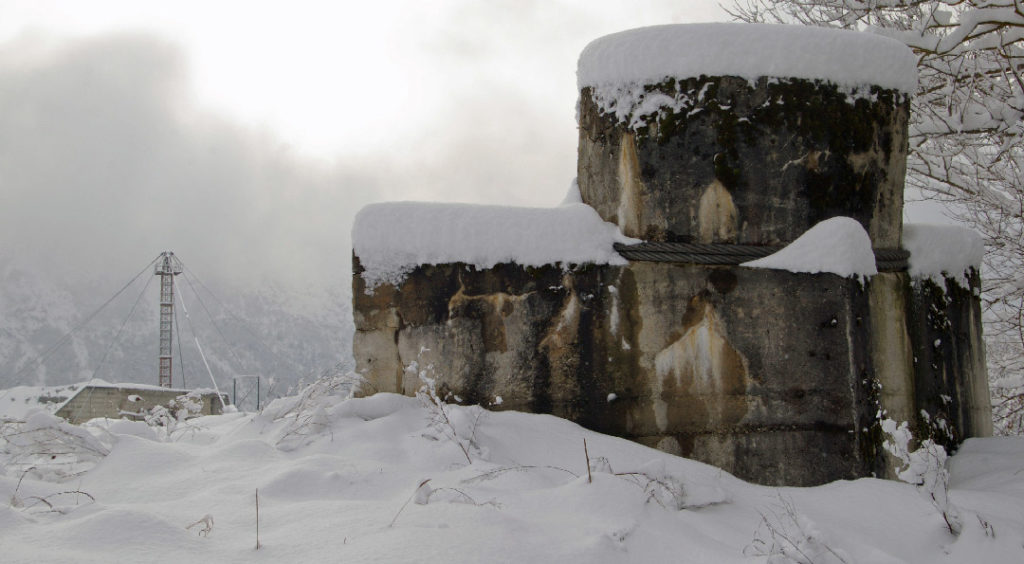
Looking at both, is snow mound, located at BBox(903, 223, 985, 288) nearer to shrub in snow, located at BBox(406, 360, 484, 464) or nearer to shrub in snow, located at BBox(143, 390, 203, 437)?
shrub in snow, located at BBox(406, 360, 484, 464)

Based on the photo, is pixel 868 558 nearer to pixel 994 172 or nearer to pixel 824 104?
pixel 824 104

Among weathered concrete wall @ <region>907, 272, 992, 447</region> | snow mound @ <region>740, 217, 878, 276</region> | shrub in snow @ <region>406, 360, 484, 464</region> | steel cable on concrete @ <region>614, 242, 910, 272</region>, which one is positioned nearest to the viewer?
shrub in snow @ <region>406, 360, 484, 464</region>

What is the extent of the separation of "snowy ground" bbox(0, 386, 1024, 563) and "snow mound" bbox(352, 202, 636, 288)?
2.48ft

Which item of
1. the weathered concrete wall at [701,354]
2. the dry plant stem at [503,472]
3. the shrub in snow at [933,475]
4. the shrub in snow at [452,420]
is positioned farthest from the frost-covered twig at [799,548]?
the shrub in snow at [452,420]

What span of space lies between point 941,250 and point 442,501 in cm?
316

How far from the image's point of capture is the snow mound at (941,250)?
4.47 m

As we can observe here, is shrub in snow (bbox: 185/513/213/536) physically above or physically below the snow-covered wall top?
below

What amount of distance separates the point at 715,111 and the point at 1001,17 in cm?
203

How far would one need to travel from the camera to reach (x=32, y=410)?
3.97 metres

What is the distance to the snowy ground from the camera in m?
2.53

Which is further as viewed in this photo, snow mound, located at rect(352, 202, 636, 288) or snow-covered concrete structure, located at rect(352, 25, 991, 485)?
snow mound, located at rect(352, 202, 636, 288)

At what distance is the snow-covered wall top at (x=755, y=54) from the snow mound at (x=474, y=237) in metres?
0.79

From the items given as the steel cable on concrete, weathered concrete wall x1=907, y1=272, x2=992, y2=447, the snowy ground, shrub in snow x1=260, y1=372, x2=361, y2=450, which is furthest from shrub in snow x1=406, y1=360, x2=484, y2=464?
weathered concrete wall x1=907, y1=272, x2=992, y2=447

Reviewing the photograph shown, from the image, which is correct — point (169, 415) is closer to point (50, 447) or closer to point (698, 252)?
point (50, 447)
